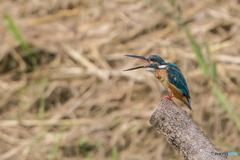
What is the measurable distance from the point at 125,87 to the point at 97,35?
69 centimetres

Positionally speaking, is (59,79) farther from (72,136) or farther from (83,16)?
(83,16)

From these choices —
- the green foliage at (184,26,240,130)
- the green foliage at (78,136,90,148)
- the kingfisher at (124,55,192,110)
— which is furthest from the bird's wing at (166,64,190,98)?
the green foliage at (78,136,90,148)

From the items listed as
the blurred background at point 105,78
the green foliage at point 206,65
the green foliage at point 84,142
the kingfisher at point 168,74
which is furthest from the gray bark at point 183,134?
the green foliage at point 84,142

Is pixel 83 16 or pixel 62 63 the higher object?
pixel 83 16

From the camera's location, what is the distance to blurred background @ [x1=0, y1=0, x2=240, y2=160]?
2.22 meters

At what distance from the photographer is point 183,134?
32.9 inches

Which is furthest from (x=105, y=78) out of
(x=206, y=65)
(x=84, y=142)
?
(x=206, y=65)

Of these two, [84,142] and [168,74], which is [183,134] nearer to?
[168,74]

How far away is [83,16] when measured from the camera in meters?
3.03

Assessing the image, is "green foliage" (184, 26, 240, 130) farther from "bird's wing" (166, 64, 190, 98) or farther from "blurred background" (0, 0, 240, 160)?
"blurred background" (0, 0, 240, 160)

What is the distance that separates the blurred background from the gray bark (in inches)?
49.6

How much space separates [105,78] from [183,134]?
168 cm


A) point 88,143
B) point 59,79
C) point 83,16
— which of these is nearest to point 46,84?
point 59,79

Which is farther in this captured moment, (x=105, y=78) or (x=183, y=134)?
(x=105, y=78)
